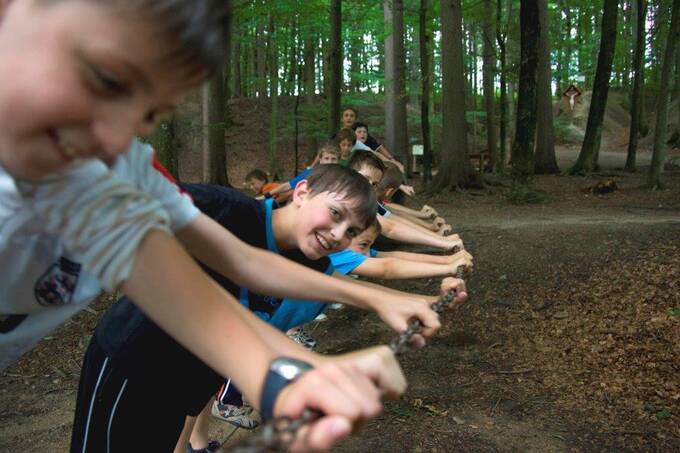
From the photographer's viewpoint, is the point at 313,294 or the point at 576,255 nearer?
the point at 313,294

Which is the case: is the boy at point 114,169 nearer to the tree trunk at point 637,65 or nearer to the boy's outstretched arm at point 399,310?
the boy's outstretched arm at point 399,310

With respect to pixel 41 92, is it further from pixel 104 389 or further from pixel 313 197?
pixel 313 197

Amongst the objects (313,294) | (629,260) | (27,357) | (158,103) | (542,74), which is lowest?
(27,357)

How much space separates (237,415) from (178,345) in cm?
188

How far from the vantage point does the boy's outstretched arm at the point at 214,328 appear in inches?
30.7

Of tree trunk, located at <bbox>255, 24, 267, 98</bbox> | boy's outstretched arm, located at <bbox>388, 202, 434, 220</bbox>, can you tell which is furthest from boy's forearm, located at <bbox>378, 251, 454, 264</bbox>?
tree trunk, located at <bbox>255, 24, 267, 98</bbox>

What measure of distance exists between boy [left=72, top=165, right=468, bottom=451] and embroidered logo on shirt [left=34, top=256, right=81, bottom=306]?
2.80 feet

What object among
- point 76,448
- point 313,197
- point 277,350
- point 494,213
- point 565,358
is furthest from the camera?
point 494,213

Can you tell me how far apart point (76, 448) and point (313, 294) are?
1173mm

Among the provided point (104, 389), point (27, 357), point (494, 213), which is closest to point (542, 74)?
point (494, 213)

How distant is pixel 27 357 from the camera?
486 centimetres

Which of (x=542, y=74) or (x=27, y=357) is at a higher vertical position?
(x=542, y=74)

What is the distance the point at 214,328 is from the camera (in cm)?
83

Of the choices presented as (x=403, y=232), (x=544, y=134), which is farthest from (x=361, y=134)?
(x=544, y=134)
